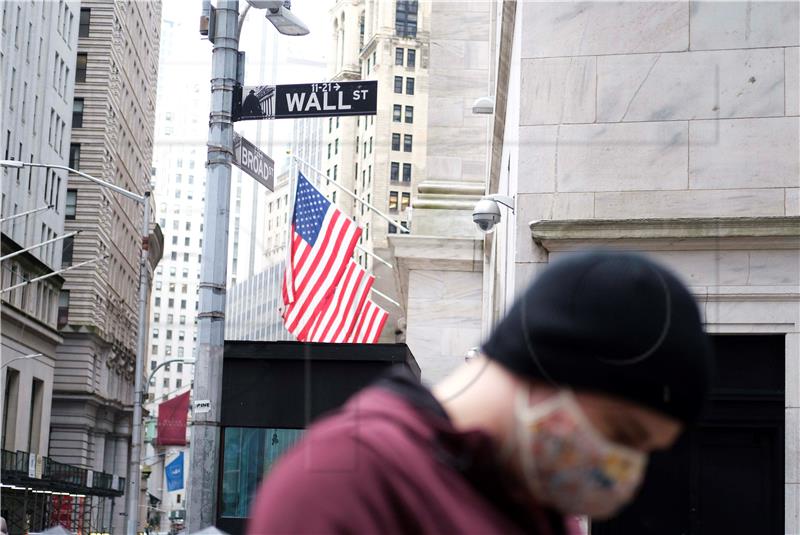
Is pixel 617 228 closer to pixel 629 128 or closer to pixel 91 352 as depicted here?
pixel 629 128

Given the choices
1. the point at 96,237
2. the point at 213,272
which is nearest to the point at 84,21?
the point at 96,237

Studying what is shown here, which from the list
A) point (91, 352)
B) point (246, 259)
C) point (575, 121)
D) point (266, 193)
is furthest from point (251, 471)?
point (91, 352)

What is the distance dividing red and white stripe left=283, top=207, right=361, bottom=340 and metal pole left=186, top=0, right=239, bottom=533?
2738 mm

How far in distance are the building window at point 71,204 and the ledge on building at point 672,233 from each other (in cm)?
7180

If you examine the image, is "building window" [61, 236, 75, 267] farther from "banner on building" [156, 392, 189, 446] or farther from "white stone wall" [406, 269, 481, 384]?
"white stone wall" [406, 269, 481, 384]

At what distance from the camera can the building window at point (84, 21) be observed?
8162 cm

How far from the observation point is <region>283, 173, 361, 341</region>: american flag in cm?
1528

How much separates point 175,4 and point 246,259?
8.93ft

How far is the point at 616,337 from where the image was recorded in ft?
4.47

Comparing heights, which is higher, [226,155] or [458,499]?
[226,155]

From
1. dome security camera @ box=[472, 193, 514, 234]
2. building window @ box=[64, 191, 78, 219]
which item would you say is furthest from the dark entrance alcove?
building window @ box=[64, 191, 78, 219]

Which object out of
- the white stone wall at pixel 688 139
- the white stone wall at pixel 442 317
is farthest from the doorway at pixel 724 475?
the white stone wall at pixel 442 317

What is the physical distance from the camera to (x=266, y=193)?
1140cm

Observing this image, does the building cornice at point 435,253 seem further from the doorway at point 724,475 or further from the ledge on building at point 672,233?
the doorway at point 724,475
